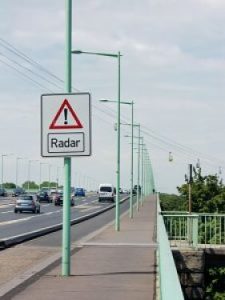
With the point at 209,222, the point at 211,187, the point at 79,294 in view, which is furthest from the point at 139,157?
the point at 79,294

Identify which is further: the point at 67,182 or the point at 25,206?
the point at 25,206

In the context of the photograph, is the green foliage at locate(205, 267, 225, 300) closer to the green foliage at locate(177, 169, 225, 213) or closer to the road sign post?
the road sign post

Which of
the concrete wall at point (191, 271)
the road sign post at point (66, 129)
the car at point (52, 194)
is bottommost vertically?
the concrete wall at point (191, 271)

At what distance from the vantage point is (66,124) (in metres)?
13.6

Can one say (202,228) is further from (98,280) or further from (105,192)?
(105,192)

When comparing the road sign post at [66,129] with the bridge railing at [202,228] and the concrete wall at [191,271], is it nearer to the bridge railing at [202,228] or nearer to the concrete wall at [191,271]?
the concrete wall at [191,271]

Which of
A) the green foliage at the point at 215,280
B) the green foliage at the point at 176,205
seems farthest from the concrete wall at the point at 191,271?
the green foliage at the point at 176,205

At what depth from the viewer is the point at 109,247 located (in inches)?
832

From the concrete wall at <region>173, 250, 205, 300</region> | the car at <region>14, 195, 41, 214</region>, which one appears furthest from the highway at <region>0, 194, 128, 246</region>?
the concrete wall at <region>173, 250, 205, 300</region>

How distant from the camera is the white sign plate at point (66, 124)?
44.2 feet

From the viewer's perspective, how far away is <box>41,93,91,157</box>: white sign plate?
13477mm

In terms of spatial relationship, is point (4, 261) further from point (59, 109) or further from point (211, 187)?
point (211, 187)

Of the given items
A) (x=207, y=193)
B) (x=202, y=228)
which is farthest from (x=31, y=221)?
(x=202, y=228)

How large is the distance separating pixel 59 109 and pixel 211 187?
120ft
